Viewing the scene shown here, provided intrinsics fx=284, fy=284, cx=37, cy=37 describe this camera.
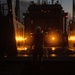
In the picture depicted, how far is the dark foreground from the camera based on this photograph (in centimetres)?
1093

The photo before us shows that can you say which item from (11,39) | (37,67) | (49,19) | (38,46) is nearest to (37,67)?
(37,67)

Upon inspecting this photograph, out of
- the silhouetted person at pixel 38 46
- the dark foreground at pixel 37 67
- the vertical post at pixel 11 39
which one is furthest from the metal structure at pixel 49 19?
the silhouetted person at pixel 38 46

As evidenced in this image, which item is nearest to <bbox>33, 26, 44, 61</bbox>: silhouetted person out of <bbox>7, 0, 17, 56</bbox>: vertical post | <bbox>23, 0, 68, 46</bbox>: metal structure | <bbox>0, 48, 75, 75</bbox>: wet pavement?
<bbox>0, 48, 75, 75</bbox>: wet pavement

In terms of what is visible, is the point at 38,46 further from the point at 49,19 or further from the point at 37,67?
the point at 49,19

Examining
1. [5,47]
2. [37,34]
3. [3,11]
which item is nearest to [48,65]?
[37,34]

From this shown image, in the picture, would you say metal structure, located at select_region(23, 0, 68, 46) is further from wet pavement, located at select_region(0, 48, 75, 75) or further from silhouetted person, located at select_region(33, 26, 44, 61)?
silhouetted person, located at select_region(33, 26, 44, 61)

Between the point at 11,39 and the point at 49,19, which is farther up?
the point at 49,19

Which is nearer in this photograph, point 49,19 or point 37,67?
point 37,67

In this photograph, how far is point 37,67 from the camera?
454 inches

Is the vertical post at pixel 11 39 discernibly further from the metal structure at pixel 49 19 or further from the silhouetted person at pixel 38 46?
the metal structure at pixel 49 19

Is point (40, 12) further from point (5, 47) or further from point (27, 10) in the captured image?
point (5, 47)

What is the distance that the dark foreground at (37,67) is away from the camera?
35.9ft

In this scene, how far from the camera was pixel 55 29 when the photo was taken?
116ft

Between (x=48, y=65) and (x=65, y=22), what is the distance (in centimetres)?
2263
